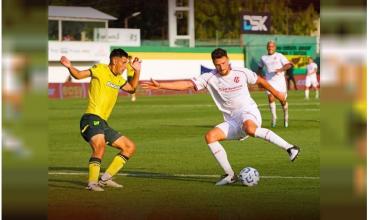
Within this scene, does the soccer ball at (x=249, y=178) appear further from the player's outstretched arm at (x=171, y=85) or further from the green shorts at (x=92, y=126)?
the green shorts at (x=92, y=126)

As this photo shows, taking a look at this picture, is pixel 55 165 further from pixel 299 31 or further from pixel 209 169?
pixel 299 31

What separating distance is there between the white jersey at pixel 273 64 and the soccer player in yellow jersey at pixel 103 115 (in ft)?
33.7

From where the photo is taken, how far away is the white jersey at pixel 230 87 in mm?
11075

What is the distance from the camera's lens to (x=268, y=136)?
10859 mm

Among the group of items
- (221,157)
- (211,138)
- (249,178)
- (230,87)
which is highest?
(230,87)

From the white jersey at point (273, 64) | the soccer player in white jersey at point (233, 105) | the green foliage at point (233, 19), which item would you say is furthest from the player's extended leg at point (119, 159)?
the green foliage at point (233, 19)

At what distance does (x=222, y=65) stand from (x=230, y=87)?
1.88ft

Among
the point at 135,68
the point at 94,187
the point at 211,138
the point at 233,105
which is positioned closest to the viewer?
the point at 135,68

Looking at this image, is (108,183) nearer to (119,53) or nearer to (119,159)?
(119,159)

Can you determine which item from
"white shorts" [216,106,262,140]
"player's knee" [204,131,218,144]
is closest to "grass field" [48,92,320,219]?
"player's knee" [204,131,218,144]

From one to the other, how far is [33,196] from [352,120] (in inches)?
60.3

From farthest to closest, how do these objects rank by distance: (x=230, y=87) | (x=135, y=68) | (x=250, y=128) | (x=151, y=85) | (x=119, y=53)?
1. (x=230, y=87)
2. (x=250, y=128)
3. (x=119, y=53)
4. (x=135, y=68)
5. (x=151, y=85)

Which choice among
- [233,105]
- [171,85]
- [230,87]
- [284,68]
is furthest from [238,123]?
[284,68]

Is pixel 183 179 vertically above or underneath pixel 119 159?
underneath
